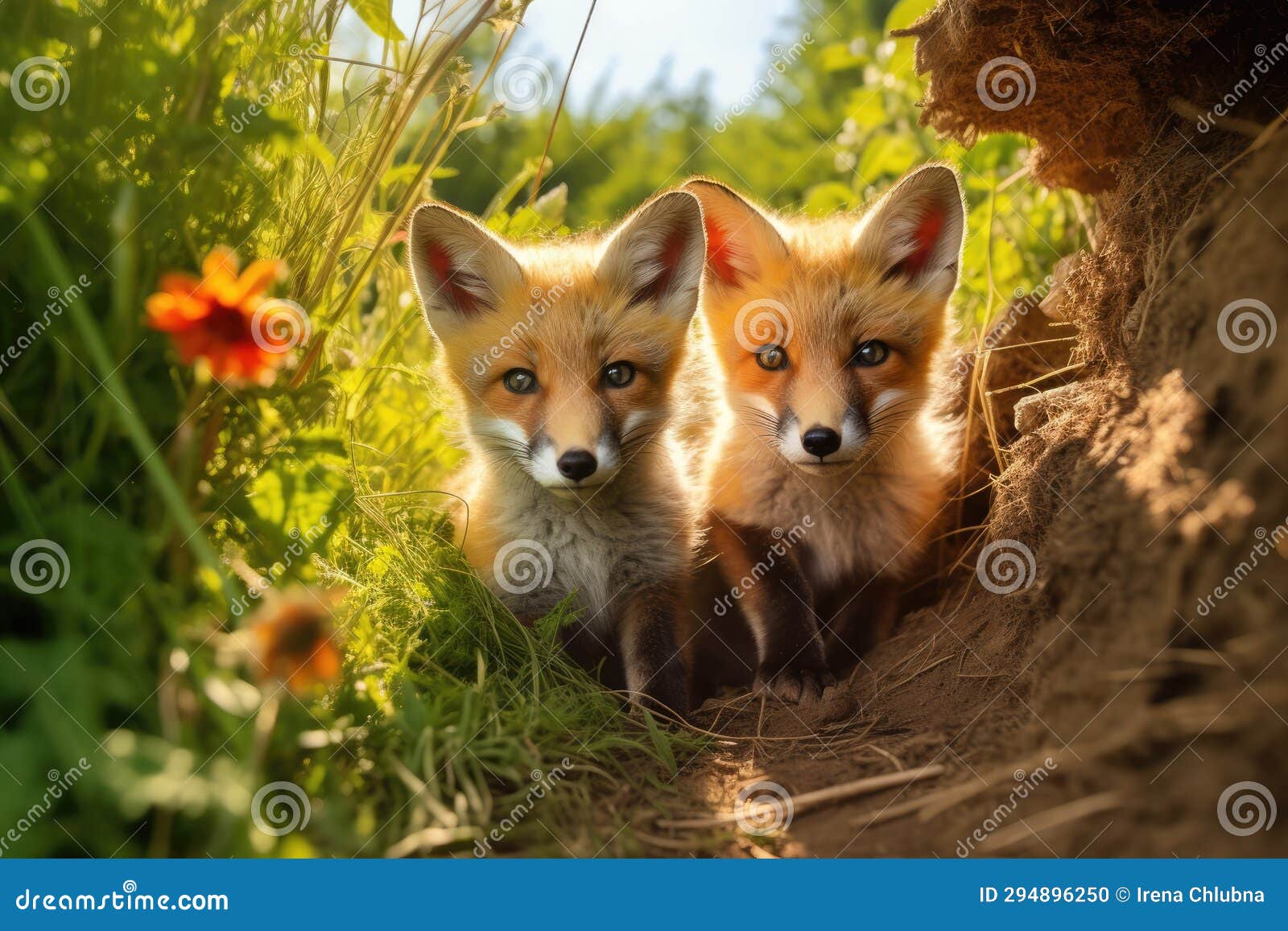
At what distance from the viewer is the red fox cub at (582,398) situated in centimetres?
241

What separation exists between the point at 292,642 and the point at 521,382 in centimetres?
124

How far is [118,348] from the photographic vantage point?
149 cm

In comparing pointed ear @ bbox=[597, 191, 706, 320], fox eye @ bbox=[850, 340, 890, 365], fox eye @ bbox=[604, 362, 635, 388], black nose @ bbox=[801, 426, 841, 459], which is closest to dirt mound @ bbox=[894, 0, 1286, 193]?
fox eye @ bbox=[850, 340, 890, 365]

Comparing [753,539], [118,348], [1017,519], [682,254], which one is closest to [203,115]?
[118,348]

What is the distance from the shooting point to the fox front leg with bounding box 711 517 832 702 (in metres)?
2.48

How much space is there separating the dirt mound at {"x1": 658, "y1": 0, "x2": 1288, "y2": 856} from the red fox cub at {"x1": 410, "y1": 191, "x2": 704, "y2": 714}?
15.0 inches

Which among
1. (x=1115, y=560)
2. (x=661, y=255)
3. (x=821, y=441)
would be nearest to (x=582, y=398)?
(x=661, y=255)

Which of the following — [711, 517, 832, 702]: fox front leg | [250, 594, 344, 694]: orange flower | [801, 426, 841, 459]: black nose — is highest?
[801, 426, 841, 459]: black nose

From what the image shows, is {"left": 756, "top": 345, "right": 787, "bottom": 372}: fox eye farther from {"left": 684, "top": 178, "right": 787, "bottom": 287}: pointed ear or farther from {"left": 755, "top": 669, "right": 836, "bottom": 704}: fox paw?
{"left": 755, "top": 669, "right": 836, "bottom": 704}: fox paw

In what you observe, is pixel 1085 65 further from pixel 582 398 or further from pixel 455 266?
pixel 455 266

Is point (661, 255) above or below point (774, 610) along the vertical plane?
above

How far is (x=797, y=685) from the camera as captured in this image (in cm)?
244

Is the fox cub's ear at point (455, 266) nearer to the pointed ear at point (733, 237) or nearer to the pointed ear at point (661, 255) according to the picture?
the pointed ear at point (661, 255)

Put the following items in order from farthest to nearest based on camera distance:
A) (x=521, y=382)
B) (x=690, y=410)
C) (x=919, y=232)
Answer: (x=690, y=410)
(x=919, y=232)
(x=521, y=382)
